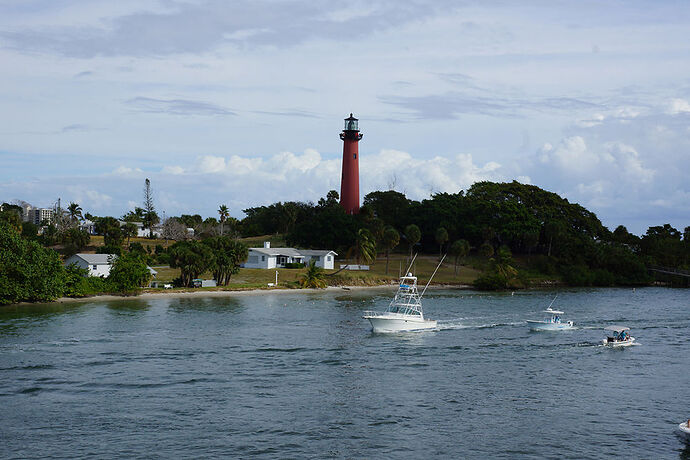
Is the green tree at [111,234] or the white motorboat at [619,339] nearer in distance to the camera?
the white motorboat at [619,339]

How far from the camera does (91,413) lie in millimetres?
34844

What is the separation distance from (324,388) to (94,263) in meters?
59.3

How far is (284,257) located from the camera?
400 feet

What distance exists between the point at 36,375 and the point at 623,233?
450 ft

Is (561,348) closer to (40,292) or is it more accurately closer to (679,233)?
(40,292)

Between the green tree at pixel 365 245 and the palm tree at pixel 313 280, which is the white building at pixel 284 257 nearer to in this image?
the green tree at pixel 365 245

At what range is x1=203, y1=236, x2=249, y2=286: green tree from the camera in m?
95.2

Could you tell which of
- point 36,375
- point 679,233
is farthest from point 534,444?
point 679,233

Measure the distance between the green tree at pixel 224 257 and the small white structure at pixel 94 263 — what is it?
43.7 ft

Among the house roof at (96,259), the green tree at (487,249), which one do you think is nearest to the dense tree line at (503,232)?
the green tree at (487,249)

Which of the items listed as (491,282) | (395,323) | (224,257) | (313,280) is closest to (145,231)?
(313,280)

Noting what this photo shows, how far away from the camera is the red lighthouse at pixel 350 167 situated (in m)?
140

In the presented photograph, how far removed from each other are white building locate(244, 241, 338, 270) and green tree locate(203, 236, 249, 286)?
658 inches

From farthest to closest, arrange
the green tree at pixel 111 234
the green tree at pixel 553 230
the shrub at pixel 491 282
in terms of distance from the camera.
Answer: the green tree at pixel 553 230 < the green tree at pixel 111 234 < the shrub at pixel 491 282
